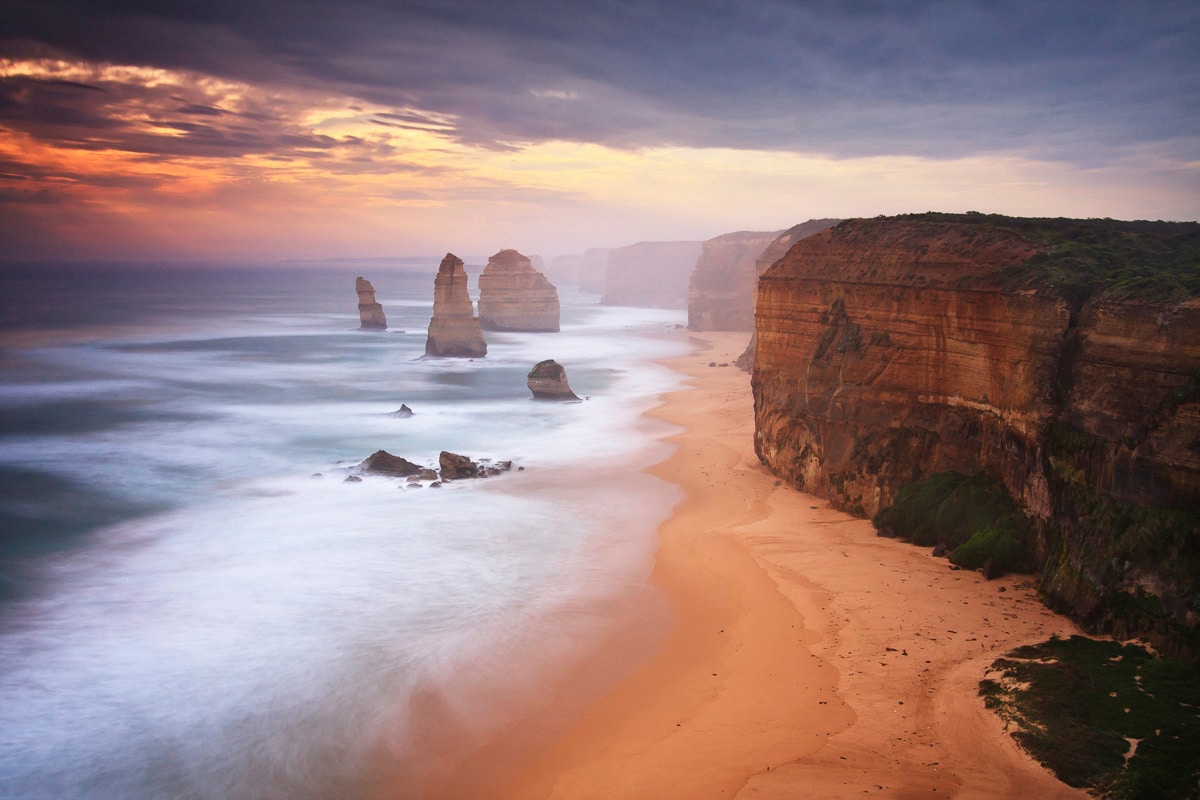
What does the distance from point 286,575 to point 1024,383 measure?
16.9 meters

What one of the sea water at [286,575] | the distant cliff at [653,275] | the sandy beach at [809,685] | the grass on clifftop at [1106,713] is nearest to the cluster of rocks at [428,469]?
the sea water at [286,575]

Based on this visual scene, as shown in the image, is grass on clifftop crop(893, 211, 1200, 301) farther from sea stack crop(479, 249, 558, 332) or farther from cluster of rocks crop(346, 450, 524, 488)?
sea stack crop(479, 249, 558, 332)

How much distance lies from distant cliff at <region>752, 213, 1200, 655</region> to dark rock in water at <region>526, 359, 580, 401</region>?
19240 mm

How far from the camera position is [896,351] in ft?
64.5

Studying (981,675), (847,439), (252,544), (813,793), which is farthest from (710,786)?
(252,544)

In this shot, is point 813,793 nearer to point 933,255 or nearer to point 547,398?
point 933,255

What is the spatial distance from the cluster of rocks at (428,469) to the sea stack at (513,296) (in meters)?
56.2

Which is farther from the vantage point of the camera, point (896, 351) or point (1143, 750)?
point (896, 351)

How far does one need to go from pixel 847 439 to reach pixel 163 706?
16341 millimetres

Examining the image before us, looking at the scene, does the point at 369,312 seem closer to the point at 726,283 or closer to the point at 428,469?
the point at 726,283

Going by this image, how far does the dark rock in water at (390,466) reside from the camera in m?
27.8

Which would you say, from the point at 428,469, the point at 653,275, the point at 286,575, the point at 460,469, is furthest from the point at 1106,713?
the point at 653,275

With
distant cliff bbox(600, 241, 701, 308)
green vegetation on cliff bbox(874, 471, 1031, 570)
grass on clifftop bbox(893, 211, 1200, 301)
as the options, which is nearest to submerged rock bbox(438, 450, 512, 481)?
green vegetation on cliff bbox(874, 471, 1031, 570)

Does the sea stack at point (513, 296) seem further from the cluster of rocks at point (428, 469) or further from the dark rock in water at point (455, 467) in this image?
the dark rock in water at point (455, 467)
